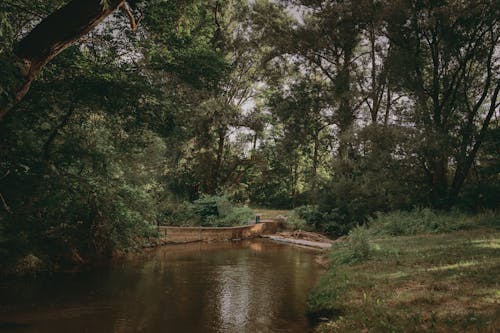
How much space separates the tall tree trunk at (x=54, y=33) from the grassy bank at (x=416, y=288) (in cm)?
602

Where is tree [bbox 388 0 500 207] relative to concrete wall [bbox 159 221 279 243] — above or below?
above

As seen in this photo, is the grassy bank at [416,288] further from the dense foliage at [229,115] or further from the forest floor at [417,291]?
the dense foliage at [229,115]

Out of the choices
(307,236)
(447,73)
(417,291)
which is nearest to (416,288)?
(417,291)

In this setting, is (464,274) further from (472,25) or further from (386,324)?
(472,25)

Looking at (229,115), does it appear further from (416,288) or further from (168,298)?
(416,288)

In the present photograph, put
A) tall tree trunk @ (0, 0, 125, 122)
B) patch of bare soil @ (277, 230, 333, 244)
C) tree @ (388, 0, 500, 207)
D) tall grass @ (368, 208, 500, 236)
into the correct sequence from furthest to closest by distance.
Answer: patch of bare soil @ (277, 230, 333, 244) → tree @ (388, 0, 500, 207) → tall grass @ (368, 208, 500, 236) → tall tree trunk @ (0, 0, 125, 122)

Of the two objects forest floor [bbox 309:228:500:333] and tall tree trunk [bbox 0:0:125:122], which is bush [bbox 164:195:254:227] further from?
tall tree trunk [bbox 0:0:125:122]

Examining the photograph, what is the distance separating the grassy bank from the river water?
935 mm

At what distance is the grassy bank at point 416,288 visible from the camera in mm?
5098

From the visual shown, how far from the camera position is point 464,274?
682 centimetres

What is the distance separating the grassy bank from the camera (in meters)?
5.10

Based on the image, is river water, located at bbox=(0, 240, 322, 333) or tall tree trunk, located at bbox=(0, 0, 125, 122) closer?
tall tree trunk, located at bbox=(0, 0, 125, 122)

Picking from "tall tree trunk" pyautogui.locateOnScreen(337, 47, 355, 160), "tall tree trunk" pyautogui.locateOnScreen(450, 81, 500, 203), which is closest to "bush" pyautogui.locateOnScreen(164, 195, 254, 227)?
"tall tree trunk" pyautogui.locateOnScreen(337, 47, 355, 160)

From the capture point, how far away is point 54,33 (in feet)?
16.7
